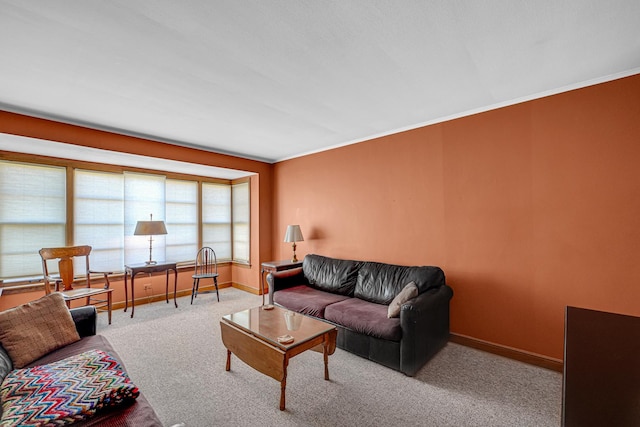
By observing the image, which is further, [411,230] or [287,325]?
[411,230]

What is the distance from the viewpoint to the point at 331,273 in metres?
3.87

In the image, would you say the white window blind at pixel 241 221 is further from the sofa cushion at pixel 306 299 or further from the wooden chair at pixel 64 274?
the wooden chair at pixel 64 274

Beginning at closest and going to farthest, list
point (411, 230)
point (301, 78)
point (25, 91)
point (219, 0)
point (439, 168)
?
1. point (219, 0)
2. point (301, 78)
3. point (25, 91)
4. point (439, 168)
5. point (411, 230)

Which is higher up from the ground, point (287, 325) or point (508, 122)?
point (508, 122)

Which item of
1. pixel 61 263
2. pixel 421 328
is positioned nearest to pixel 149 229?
pixel 61 263

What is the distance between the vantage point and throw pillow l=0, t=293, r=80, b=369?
1774 mm

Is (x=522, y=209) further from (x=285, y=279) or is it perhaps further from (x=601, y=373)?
(x=285, y=279)

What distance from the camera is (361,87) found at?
99.2 inches

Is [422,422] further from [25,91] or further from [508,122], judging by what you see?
[25,91]

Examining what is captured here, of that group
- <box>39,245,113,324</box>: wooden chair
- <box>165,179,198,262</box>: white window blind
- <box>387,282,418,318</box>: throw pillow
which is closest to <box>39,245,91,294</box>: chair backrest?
<box>39,245,113,324</box>: wooden chair

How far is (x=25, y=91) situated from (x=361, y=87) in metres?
3.02

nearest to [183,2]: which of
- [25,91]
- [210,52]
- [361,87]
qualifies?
[210,52]

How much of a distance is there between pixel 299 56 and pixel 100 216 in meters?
4.10

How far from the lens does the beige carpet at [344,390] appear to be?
1913 millimetres
